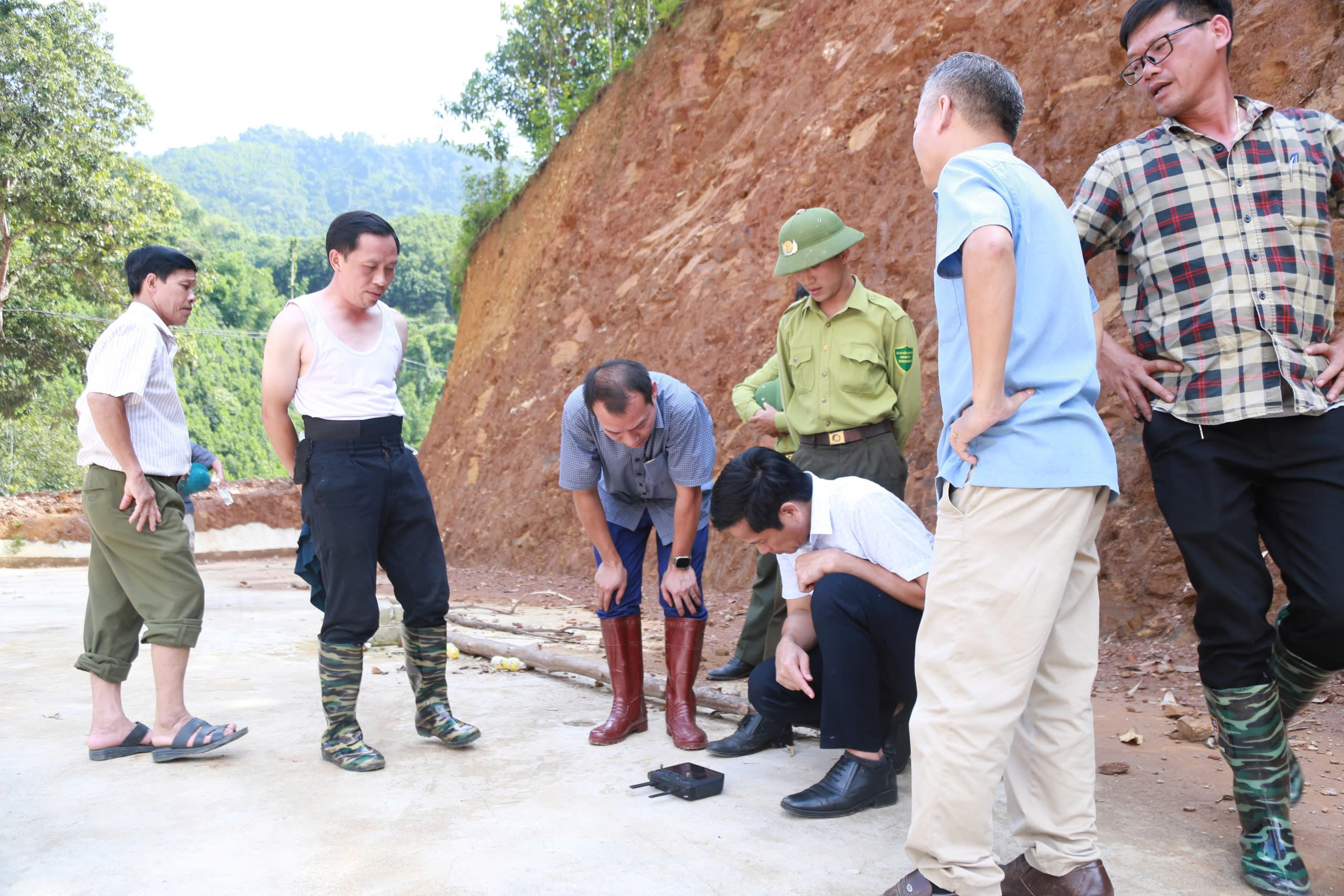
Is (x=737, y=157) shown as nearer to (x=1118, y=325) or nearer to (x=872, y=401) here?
(x=1118, y=325)

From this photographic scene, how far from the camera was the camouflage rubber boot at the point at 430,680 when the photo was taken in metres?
3.52

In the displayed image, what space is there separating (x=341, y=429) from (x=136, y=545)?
0.84 meters

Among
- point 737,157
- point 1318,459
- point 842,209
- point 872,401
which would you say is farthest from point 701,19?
point 1318,459

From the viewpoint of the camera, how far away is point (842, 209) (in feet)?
26.0

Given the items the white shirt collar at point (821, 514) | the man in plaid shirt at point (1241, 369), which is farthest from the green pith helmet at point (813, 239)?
the man in plaid shirt at point (1241, 369)

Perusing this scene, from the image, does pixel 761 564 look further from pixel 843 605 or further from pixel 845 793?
pixel 845 793

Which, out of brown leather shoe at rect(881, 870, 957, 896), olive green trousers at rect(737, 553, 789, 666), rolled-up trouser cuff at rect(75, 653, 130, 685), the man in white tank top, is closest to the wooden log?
olive green trousers at rect(737, 553, 789, 666)

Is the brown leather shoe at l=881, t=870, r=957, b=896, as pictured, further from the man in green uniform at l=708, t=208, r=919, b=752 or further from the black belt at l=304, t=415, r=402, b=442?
the black belt at l=304, t=415, r=402, b=442

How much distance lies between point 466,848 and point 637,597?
142 centimetres

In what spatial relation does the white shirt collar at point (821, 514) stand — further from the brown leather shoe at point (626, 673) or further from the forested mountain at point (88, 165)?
the forested mountain at point (88, 165)

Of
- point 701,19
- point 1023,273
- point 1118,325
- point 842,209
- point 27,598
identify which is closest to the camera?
point 1023,273

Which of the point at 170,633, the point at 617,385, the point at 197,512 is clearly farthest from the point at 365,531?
the point at 197,512

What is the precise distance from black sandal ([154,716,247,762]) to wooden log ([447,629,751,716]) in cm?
143

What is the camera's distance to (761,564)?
4.43m
